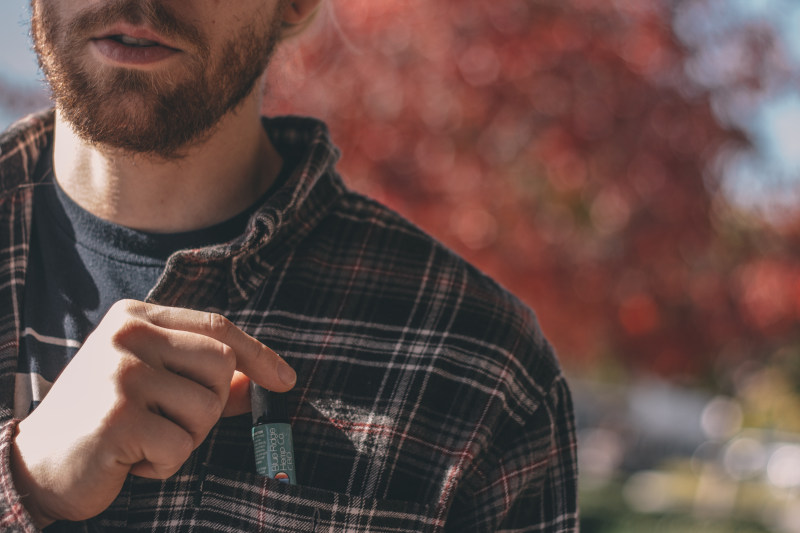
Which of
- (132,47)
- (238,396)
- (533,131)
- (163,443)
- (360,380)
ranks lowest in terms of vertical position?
(163,443)

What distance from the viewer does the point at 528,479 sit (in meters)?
1.46

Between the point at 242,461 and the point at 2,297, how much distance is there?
0.46m

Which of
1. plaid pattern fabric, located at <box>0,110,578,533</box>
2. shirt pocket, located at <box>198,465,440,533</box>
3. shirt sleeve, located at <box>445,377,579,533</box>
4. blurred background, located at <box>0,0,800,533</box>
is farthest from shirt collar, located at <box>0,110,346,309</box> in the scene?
blurred background, located at <box>0,0,800,533</box>

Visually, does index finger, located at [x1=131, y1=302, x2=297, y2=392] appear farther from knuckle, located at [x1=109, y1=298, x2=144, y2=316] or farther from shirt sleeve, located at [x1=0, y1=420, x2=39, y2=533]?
shirt sleeve, located at [x1=0, y1=420, x2=39, y2=533]

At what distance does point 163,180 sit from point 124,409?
509 millimetres

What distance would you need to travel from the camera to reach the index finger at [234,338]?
117 centimetres

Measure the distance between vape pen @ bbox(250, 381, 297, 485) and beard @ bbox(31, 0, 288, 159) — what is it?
44 centimetres

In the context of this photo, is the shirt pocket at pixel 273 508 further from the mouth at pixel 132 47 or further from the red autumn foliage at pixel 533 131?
the red autumn foliage at pixel 533 131

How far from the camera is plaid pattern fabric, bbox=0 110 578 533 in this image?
1310 millimetres

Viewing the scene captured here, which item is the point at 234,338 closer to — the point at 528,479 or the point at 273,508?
the point at 273,508

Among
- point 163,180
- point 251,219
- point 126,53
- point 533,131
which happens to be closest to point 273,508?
point 251,219

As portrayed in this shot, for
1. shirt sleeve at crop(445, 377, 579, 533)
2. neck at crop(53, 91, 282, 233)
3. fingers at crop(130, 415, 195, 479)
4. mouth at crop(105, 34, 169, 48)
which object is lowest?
fingers at crop(130, 415, 195, 479)

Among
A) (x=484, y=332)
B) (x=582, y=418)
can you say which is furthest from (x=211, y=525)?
(x=582, y=418)

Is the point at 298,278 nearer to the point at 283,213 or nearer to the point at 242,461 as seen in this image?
the point at 283,213
